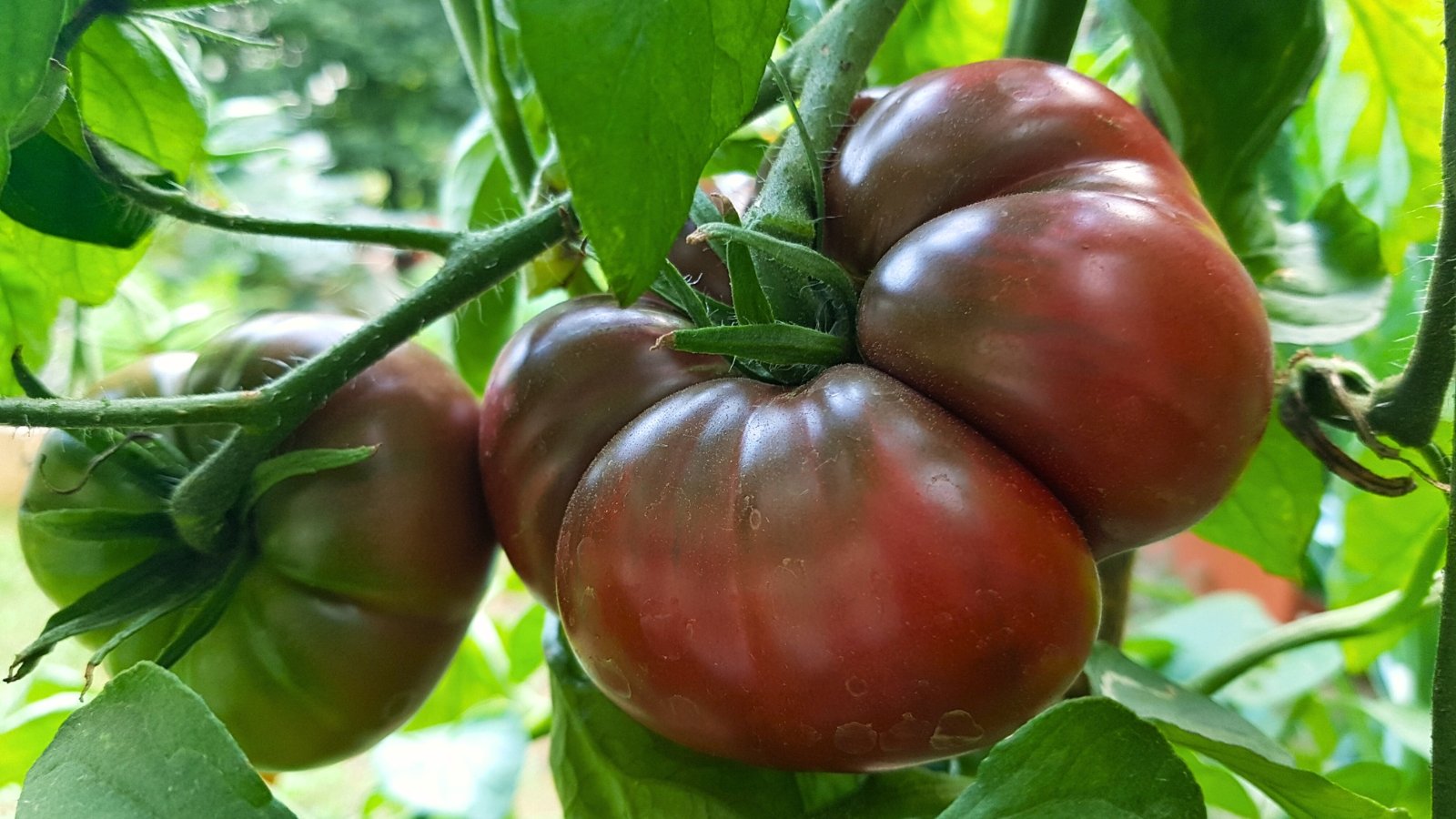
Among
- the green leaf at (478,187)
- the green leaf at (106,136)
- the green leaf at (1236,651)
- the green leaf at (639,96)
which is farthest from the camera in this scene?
the green leaf at (1236,651)

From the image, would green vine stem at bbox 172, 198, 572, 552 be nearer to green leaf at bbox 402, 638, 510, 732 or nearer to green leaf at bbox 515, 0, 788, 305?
green leaf at bbox 515, 0, 788, 305

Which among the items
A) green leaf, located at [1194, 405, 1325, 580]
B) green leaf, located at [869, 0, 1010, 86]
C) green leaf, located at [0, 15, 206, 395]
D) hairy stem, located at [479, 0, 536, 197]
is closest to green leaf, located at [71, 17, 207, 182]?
green leaf, located at [0, 15, 206, 395]

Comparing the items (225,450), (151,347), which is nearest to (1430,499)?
(225,450)

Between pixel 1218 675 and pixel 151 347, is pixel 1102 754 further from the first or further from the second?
pixel 151 347

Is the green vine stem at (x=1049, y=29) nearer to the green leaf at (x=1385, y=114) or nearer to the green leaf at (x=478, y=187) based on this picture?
the green leaf at (x=1385, y=114)

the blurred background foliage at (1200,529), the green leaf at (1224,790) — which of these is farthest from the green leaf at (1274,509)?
the green leaf at (1224,790)

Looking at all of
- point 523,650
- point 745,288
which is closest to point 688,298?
point 745,288
